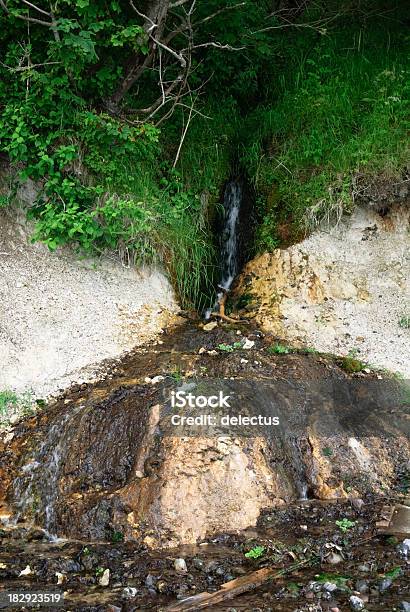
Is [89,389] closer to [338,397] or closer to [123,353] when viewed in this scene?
[123,353]

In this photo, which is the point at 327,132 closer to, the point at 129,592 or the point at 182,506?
the point at 182,506

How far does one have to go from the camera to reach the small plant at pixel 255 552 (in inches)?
173

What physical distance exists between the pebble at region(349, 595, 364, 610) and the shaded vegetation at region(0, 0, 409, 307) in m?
4.70

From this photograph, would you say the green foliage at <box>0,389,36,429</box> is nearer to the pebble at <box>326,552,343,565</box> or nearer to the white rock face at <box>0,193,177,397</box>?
the white rock face at <box>0,193,177,397</box>

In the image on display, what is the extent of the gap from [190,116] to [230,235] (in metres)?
1.83

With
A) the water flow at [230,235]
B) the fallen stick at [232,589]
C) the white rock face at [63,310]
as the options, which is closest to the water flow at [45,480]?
the white rock face at [63,310]

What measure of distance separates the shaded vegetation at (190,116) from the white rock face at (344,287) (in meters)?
0.40

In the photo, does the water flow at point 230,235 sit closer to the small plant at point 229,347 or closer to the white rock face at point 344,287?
the white rock face at point 344,287

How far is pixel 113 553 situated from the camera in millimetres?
4445

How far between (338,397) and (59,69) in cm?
494

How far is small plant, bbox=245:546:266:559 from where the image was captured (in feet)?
14.4

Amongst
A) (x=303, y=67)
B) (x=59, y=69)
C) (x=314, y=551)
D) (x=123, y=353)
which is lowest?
(x=314, y=551)

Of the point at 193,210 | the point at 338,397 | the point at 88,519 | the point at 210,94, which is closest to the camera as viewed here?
the point at 88,519

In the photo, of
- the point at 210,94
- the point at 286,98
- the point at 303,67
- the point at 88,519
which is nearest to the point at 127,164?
the point at 210,94
